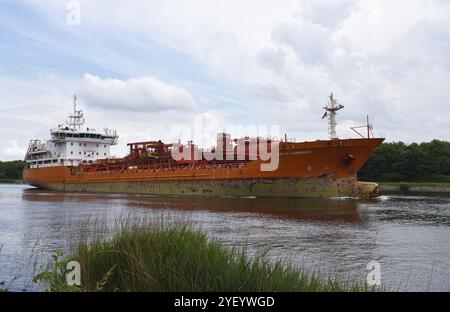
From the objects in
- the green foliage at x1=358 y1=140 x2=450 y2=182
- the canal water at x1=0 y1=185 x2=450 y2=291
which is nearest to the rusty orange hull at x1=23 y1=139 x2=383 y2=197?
the canal water at x1=0 y1=185 x2=450 y2=291

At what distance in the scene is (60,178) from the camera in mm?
52312

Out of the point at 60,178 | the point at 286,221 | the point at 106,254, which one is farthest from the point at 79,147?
the point at 106,254

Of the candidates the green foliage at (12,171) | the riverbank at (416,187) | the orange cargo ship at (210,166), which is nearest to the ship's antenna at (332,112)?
the orange cargo ship at (210,166)

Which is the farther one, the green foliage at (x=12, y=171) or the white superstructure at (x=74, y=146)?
the green foliage at (x=12, y=171)

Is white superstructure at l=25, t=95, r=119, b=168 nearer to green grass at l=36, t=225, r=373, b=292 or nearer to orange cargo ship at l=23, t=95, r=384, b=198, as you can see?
orange cargo ship at l=23, t=95, r=384, b=198

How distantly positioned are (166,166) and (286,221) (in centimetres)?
2542

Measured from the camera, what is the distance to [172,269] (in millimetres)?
5957

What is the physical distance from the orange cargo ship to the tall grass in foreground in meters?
25.3

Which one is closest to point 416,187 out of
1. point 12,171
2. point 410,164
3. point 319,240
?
point 410,164

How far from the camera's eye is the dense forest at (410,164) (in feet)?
215

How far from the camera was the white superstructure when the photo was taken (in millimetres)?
53812

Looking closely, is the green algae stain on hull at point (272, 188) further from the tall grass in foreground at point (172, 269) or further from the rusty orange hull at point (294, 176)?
the tall grass in foreground at point (172, 269)
